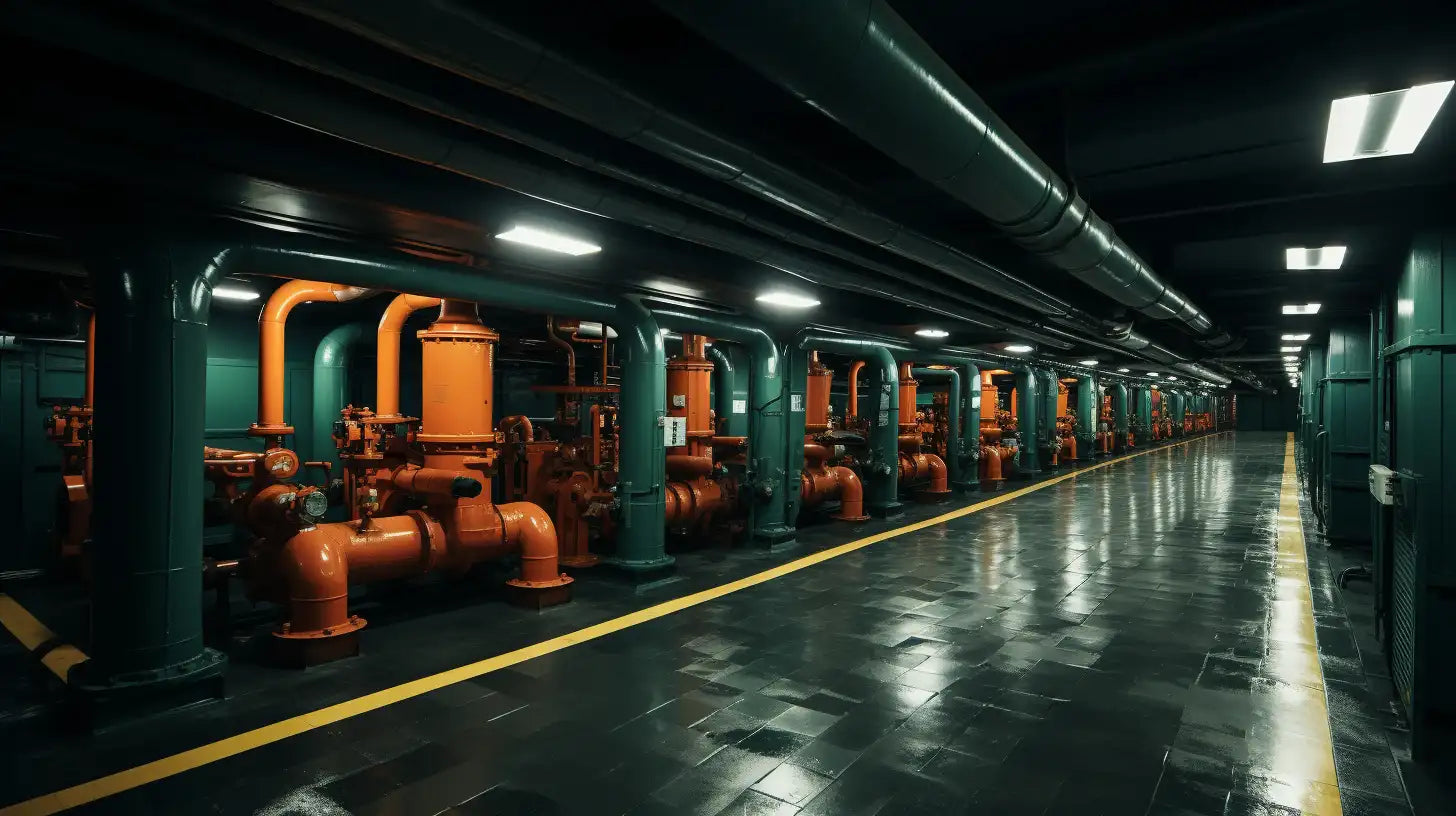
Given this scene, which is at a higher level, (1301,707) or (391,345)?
(391,345)

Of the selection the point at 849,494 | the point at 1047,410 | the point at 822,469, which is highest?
the point at 1047,410

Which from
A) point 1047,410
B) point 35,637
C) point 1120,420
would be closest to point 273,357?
point 35,637

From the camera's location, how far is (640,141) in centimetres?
285

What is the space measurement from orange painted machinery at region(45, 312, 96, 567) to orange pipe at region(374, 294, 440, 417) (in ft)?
8.48

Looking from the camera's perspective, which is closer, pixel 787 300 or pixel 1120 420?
pixel 787 300

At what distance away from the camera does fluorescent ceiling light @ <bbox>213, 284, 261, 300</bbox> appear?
695cm

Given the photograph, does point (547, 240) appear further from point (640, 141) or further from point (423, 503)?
point (423, 503)

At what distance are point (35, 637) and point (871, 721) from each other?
5920 mm

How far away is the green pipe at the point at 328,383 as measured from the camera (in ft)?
28.3

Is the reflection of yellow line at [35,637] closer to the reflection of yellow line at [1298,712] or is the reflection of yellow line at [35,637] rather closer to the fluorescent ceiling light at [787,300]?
the fluorescent ceiling light at [787,300]

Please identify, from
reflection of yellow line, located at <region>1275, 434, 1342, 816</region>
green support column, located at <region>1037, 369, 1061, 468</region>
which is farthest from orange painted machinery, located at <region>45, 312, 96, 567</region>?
green support column, located at <region>1037, 369, 1061, 468</region>

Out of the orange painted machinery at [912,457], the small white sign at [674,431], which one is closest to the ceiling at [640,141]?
the small white sign at [674,431]

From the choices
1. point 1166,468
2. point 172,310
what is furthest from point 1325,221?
point 1166,468

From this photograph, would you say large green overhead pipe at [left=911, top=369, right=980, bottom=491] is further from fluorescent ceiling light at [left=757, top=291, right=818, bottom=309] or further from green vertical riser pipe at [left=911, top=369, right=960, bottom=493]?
fluorescent ceiling light at [left=757, top=291, right=818, bottom=309]
